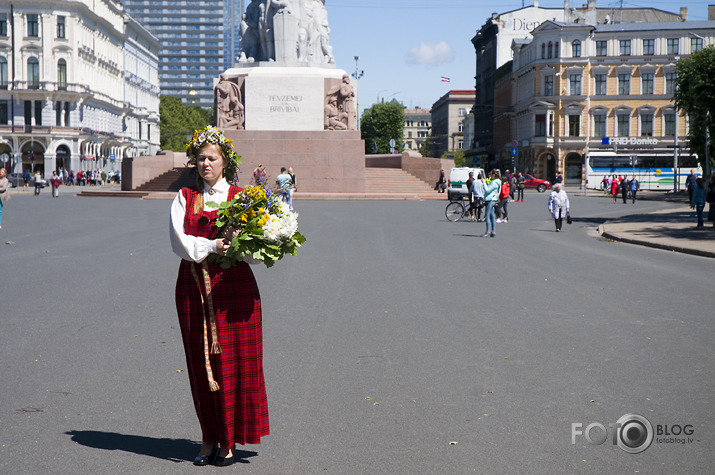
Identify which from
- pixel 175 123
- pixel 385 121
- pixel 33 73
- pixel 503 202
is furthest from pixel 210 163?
pixel 175 123

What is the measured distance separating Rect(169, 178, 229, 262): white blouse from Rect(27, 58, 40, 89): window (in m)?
89.3

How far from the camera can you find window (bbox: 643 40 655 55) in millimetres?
85250

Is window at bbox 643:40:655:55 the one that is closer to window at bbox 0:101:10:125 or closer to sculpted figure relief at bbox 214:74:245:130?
sculpted figure relief at bbox 214:74:245:130

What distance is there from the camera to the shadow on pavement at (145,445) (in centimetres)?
526

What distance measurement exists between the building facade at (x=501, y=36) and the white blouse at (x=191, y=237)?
8744 cm

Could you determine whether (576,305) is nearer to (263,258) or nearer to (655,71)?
(263,258)

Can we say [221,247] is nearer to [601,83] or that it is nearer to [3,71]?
[601,83]

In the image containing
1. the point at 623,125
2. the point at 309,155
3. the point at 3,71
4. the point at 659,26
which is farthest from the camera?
the point at 3,71

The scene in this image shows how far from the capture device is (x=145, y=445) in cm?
544

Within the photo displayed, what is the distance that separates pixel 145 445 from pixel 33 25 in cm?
9058

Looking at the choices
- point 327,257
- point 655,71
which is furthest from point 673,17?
point 327,257

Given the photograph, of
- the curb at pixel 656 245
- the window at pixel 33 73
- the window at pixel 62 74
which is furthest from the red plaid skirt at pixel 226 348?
the window at pixel 62 74

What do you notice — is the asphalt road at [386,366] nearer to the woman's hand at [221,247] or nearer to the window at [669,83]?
the woman's hand at [221,247]

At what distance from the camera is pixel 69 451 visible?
209 inches
